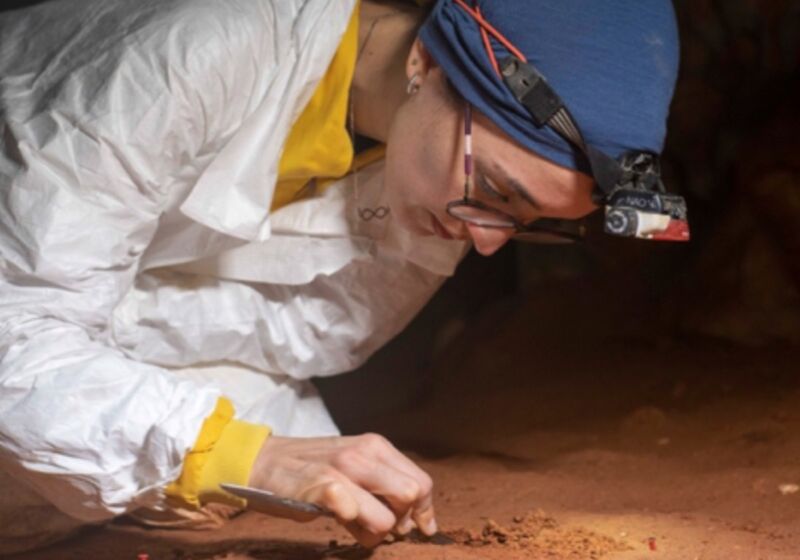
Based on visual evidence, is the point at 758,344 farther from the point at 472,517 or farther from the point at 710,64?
the point at 472,517

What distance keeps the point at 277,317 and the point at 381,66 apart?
2.08ft

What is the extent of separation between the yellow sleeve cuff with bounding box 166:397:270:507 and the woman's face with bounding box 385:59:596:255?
1.86 feet

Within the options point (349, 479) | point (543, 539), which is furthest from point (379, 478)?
point (543, 539)

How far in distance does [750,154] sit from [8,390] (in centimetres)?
231

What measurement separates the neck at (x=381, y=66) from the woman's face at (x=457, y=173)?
137mm

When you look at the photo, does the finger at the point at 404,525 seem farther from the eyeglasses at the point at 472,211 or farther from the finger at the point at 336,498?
the eyeglasses at the point at 472,211

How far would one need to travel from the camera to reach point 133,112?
200 centimetres

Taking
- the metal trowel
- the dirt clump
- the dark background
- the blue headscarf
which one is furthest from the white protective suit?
the dark background

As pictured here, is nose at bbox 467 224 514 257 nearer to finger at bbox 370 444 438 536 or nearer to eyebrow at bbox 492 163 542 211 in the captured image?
eyebrow at bbox 492 163 542 211

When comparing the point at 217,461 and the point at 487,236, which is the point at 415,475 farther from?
the point at 487,236

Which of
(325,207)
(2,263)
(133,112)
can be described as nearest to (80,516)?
(2,263)

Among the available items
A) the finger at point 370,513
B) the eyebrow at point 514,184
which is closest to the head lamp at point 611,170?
the eyebrow at point 514,184

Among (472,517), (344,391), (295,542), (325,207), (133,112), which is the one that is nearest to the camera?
(133,112)

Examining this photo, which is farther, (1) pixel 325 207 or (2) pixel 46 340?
(1) pixel 325 207
